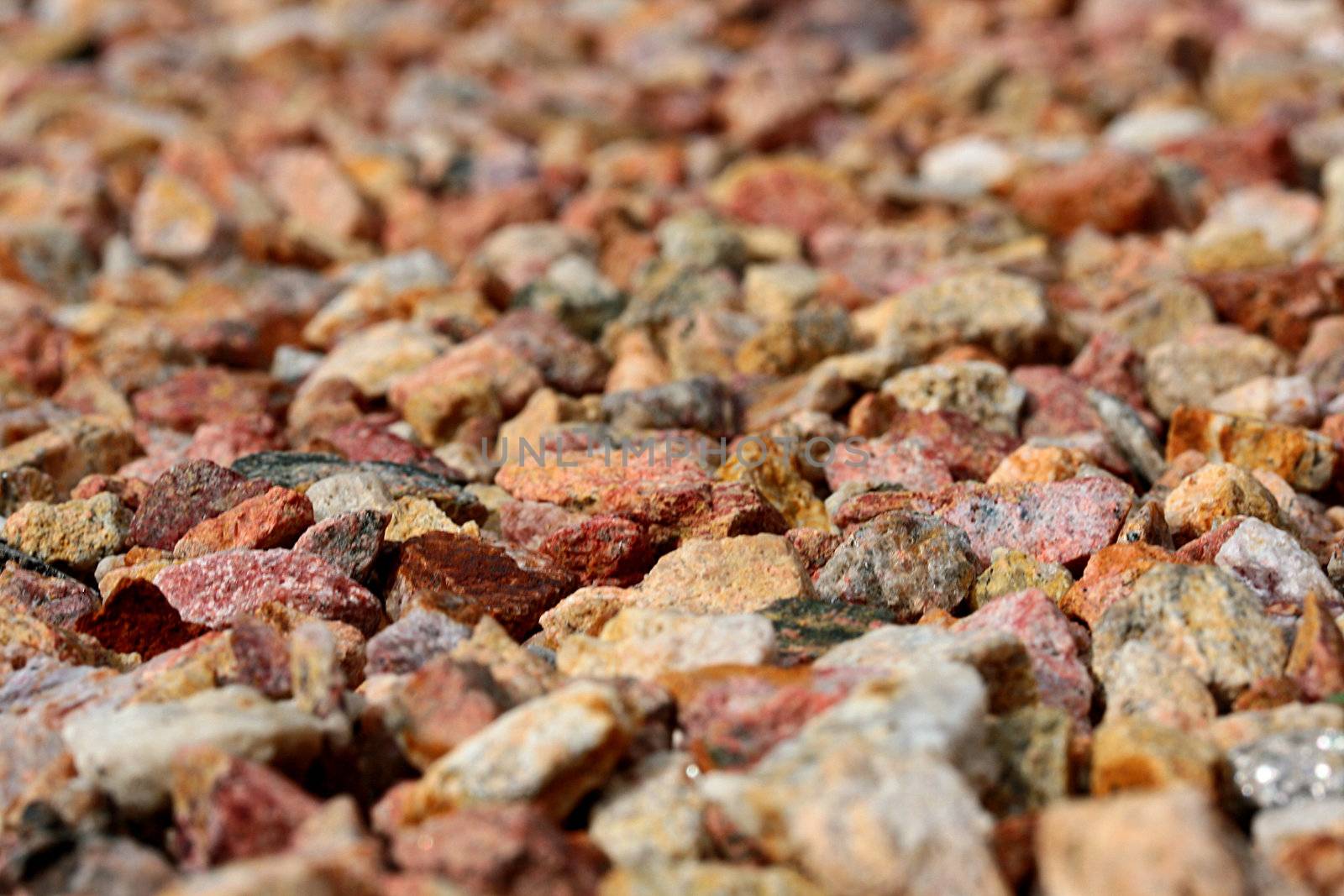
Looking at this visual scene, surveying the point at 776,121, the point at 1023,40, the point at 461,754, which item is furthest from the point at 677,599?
the point at 1023,40

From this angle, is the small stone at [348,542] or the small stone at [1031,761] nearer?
the small stone at [1031,761]

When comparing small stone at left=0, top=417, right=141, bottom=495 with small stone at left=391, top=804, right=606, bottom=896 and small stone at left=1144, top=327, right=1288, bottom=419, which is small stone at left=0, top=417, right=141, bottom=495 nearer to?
small stone at left=391, top=804, right=606, bottom=896

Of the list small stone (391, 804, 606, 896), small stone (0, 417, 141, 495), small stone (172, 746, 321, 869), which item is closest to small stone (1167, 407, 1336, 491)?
small stone (391, 804, 606, 896)

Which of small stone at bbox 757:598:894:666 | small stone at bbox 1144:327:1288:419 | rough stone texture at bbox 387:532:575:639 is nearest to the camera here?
small stone at bbox 757:598:894:666

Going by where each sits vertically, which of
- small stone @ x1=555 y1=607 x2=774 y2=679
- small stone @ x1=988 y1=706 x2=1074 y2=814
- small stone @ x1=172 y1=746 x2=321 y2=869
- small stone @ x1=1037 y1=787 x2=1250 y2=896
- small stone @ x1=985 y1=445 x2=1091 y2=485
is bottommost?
small stone @ x1=985 y1=445 x2=1091 y2=485

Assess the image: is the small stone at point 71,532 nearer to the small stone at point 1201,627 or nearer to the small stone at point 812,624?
the small stone at point 812,624

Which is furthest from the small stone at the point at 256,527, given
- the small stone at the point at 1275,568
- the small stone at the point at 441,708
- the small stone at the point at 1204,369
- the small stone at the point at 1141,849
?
the small stone at the point at 1204,369
